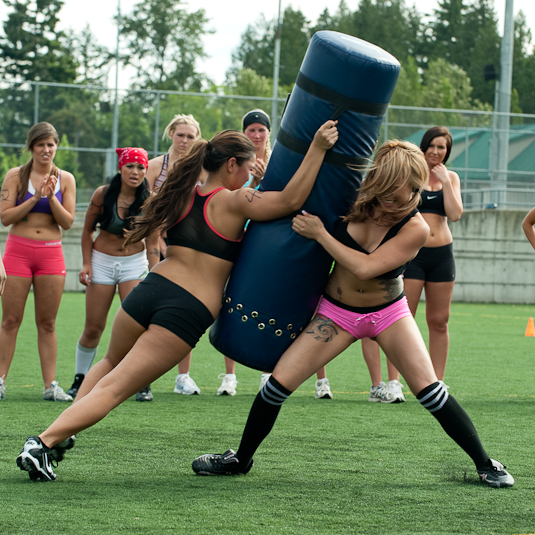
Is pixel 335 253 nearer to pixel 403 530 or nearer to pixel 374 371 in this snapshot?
pixel 403 530

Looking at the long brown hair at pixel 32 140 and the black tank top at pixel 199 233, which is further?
the long brown hair at pixel 32 140

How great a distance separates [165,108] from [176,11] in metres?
41.7

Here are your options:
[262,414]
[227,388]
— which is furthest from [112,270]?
[262,414]

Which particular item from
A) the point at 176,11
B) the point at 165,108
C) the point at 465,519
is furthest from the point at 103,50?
the point at 465,519

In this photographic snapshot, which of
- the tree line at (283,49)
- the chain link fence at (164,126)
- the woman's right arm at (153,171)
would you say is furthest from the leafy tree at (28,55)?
the woman's right arm at (153,171)

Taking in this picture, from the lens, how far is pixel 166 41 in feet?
186

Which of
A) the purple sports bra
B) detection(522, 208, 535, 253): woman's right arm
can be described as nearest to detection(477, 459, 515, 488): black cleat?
detection(522, 208, 535, 253): woman's right arm

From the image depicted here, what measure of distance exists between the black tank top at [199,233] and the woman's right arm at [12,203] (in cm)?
247

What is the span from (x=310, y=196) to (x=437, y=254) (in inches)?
107

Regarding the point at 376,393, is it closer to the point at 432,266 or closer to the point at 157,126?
the point at 432,266

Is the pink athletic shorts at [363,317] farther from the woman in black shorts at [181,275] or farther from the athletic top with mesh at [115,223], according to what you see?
the athletic top with mesh at [115,223]

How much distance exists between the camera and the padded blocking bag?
3.54 metres

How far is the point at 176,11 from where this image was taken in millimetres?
57031

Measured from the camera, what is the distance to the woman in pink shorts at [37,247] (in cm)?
579
